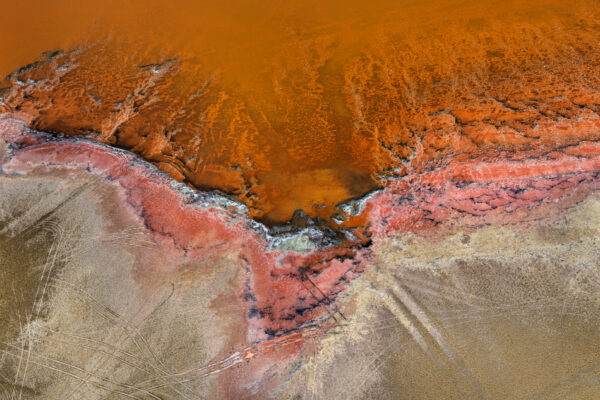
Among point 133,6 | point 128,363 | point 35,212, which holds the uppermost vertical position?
point 133,6

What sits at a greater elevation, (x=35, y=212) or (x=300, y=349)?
(x=35, y=212)

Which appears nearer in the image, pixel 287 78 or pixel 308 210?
pixel 308 210

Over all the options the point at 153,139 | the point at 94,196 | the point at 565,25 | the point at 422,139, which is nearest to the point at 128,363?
the point at 94,196

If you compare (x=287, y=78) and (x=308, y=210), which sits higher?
(x=287, y=78)

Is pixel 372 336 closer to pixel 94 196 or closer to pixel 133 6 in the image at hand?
pixel 94 196

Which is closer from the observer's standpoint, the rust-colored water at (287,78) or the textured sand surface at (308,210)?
the textured sand surface at (308,210)

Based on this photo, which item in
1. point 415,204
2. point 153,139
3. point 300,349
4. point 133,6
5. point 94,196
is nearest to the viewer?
point 300,349

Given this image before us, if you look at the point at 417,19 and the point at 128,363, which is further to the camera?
Result: the point at 417,19

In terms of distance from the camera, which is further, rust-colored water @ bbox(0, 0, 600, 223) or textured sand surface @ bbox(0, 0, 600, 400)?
rust-colored water @ bbox(0, 0, 600, 223)
